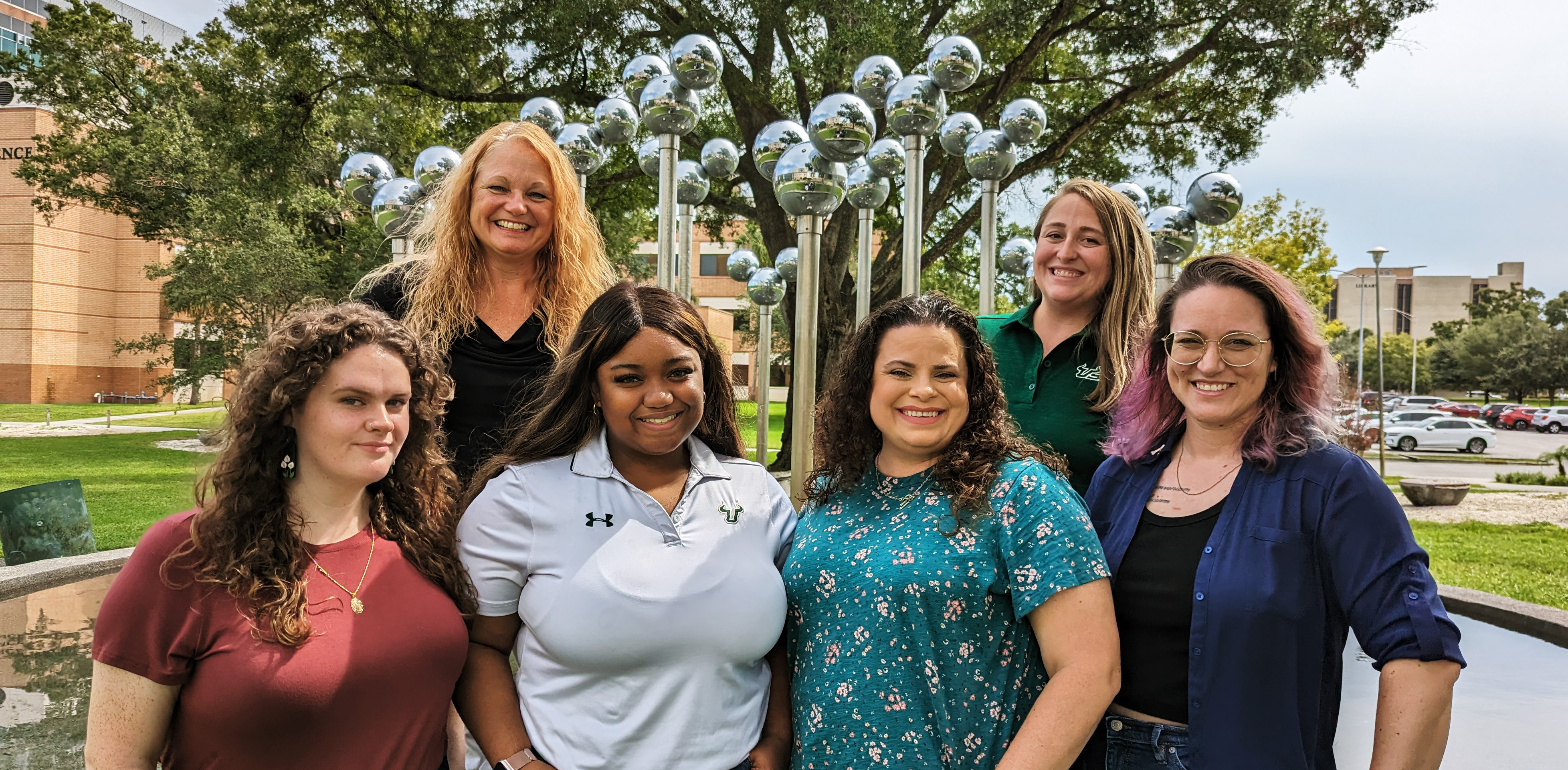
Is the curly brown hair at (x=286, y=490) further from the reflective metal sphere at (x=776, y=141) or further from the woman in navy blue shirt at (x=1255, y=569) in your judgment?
the reflective metal sphere at (x=776, y=141)

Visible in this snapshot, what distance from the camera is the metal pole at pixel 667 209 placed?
661 centimetres

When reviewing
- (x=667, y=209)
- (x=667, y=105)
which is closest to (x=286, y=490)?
(x=667, y=209)

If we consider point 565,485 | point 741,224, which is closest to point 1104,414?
point 565,485

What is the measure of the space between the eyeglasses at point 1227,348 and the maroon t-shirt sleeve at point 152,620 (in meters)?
2.35

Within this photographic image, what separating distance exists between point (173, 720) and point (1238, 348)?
2610mm

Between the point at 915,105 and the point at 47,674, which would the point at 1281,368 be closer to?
the point at 915,105

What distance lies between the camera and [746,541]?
246 cm

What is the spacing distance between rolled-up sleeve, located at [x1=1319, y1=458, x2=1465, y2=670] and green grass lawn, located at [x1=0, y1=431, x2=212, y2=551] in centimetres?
1268

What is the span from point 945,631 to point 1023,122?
18.7ft

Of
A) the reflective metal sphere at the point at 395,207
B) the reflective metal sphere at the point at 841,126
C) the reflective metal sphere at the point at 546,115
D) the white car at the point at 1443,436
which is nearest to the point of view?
the reflective metal sphere at the point at 841,126

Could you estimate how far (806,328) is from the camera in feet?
22.3

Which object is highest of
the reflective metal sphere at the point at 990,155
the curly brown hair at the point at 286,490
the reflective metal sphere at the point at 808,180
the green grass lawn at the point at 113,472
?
the reflective metal sphere at the point at 990,155

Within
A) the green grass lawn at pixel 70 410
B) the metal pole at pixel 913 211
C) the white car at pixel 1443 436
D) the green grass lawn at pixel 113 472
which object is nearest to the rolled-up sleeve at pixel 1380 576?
the metal pole at pixel 913 211

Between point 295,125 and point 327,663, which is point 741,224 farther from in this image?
point 327,663
